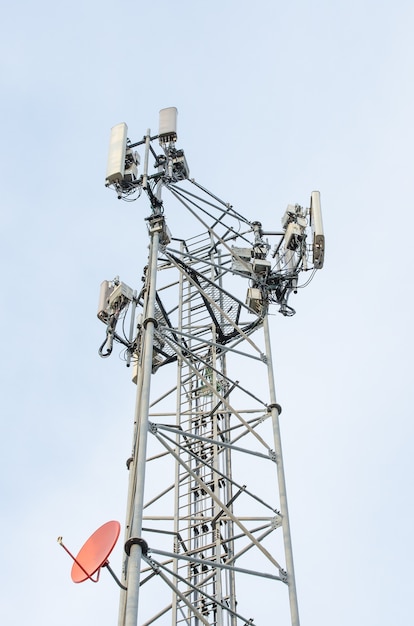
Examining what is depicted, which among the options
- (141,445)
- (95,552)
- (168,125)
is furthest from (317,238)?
(95,552)

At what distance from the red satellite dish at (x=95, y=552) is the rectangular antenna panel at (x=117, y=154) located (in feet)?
22.7

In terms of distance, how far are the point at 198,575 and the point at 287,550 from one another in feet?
8.69

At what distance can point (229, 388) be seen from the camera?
15.5 m

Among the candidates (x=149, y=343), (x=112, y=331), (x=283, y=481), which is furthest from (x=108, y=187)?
(x=283, y=481)

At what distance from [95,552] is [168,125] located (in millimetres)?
8937

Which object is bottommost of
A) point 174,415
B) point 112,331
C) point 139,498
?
point 139,498

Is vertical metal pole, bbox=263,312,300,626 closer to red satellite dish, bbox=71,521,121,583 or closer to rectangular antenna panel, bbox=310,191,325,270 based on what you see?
rectangular antenna panel, bbox=310,191,325,270

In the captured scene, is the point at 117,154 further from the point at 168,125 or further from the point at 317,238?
the point at 317,238

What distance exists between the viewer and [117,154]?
595 inches

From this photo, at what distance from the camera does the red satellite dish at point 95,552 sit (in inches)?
391

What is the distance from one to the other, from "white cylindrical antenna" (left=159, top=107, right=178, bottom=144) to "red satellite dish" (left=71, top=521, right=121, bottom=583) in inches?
326

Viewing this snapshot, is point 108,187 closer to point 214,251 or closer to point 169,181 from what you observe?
point 169,181

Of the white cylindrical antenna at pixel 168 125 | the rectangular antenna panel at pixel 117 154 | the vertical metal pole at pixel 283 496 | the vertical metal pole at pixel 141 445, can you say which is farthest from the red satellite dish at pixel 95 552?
the white cylindrical antenna at pixel 168 125

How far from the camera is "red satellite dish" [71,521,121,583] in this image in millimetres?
9930
